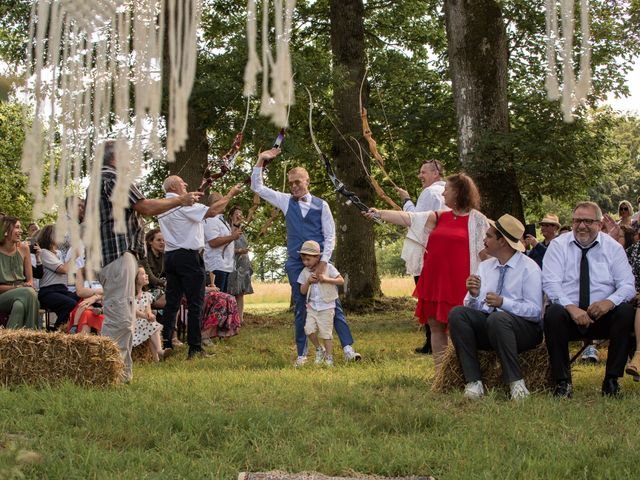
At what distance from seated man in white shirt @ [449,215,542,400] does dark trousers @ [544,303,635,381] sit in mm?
147

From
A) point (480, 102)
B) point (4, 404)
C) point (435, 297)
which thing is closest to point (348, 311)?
point (480, 102)

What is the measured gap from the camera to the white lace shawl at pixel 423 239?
21.0ft

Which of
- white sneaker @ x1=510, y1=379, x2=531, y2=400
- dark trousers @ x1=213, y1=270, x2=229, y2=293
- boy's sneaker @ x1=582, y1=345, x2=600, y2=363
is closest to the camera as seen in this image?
white sneaker @ x1=510, y1=379, x2=531, y2=400

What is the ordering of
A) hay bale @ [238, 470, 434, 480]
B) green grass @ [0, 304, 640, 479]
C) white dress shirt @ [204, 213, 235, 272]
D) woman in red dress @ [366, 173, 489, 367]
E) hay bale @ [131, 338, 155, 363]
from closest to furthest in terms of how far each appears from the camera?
hay bale @ [238, 470, 434, 480] → green grass @ [0, 304, 640, 479] → woman in red dress @ [366, 173, 489, 367] → hay bale @ [131, 338, 155, 363] → white dress shirt @ [204, 213, 235, 272]

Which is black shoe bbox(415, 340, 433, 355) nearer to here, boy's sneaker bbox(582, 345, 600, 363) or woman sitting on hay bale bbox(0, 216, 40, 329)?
boy's sneaker bbox(582, 345, 600, 363)

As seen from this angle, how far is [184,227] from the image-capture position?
8.14m

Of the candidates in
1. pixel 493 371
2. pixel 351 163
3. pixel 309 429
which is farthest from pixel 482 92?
pixel 309 429

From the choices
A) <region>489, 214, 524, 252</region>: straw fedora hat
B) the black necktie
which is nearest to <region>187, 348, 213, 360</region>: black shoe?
<region>489, 214, 524, 252</region>: straw fedora hat

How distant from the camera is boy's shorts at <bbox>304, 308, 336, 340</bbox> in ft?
24.5

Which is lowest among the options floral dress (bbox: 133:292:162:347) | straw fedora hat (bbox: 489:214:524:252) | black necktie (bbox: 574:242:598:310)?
floral dress (bbox: 133:292:162:347)

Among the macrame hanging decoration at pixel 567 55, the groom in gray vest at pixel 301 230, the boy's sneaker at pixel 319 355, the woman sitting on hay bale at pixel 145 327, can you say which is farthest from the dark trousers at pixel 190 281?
the macrame hanging decoration at pixel 567 55

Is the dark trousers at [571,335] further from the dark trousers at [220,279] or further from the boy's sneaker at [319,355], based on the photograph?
the dark trousers at [220,279]

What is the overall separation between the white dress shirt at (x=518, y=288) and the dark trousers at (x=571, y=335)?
0.41 feet

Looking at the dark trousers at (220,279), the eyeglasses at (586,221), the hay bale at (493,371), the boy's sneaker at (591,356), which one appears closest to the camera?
the hay bale at (493,371)
